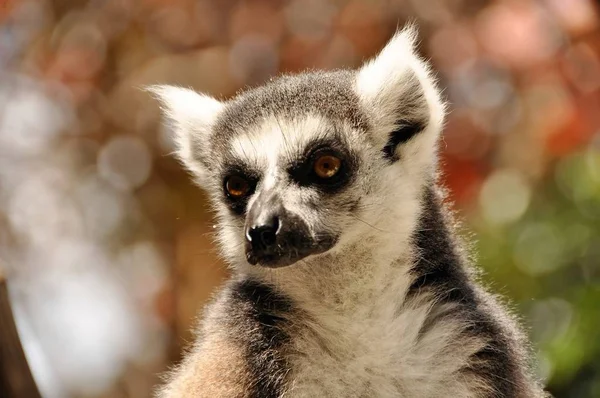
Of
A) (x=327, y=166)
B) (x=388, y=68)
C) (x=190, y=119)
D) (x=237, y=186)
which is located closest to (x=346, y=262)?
(x=327, y=166)

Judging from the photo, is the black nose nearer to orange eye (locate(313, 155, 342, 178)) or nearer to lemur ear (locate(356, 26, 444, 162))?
orange eye (locate(313, 155, 342, 178))

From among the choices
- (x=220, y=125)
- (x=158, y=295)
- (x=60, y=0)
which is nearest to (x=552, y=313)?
(x=158, y=295)

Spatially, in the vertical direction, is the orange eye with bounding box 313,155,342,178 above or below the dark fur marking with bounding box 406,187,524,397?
above

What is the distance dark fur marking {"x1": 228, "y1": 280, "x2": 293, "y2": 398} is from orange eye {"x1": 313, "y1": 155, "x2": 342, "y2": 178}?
530mm

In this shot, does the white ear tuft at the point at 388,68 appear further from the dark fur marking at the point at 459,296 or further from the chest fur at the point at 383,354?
the chest fur at the point at 383,354

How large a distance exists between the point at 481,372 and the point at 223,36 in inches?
206

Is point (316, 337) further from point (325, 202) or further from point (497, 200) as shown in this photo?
point (497, 200)

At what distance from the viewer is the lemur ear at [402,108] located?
355 centimetres

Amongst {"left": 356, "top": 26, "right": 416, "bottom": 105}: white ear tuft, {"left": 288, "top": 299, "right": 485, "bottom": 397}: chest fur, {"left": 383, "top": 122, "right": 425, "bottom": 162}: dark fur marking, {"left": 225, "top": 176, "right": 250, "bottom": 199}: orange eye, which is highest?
{"left": 356, "top": 26, "right": 416, "bottom": 105}: white ear tuft

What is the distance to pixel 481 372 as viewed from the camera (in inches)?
123

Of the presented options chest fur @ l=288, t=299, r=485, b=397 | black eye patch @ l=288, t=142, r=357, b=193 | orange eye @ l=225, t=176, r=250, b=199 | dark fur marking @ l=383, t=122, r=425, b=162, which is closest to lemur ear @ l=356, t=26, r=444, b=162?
dark fur marking @ l=383, t=122, r=425, b=162

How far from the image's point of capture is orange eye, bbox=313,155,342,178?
3357mm

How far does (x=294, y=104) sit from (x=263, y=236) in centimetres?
79

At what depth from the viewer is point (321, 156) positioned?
3371 mm
